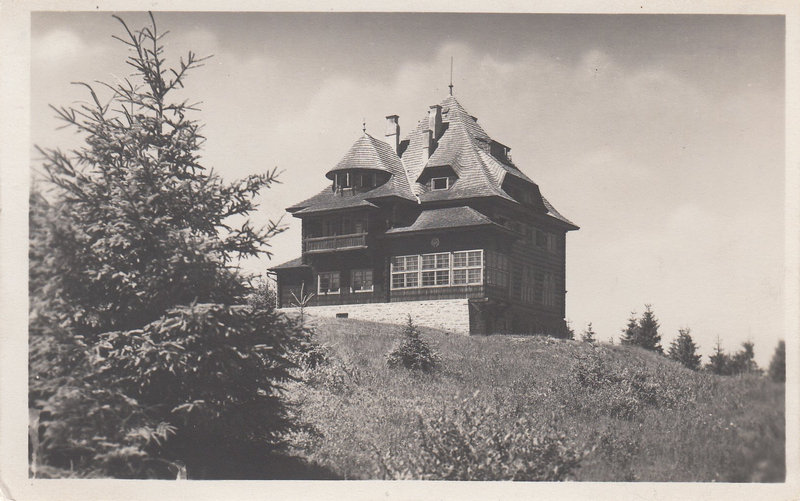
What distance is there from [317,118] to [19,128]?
21.8 ft

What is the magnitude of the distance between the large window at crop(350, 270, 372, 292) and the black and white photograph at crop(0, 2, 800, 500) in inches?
487

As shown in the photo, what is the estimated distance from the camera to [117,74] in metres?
14.6

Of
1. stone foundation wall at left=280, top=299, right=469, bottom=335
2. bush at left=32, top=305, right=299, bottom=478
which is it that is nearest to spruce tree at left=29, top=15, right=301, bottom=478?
bush at left=32, top=305, right=299, bottom=478

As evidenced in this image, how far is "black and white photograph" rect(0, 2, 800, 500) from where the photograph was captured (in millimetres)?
12711

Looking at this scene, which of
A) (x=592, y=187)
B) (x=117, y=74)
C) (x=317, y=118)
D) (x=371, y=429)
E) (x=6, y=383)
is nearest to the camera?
(x=6, y=383)

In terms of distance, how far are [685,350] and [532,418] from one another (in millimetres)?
8191

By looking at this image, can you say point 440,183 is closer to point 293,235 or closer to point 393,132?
point 393,132

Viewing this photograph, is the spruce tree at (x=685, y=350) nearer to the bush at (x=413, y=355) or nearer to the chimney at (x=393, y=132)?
the bush at (x=413, y=355)

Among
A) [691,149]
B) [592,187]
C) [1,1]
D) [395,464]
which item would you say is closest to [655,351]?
[592,187]

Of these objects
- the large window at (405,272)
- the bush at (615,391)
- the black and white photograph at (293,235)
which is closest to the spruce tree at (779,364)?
the black and white photograph at (293,235)

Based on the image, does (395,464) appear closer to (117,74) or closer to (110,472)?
(110,472)

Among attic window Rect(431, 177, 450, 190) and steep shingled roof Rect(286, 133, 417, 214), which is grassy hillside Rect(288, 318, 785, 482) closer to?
steep shingled roof Rect(286, 133, 417, 214)

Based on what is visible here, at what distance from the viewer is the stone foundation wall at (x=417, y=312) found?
30.3m

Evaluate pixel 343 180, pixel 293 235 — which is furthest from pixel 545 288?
pixel 293 235
